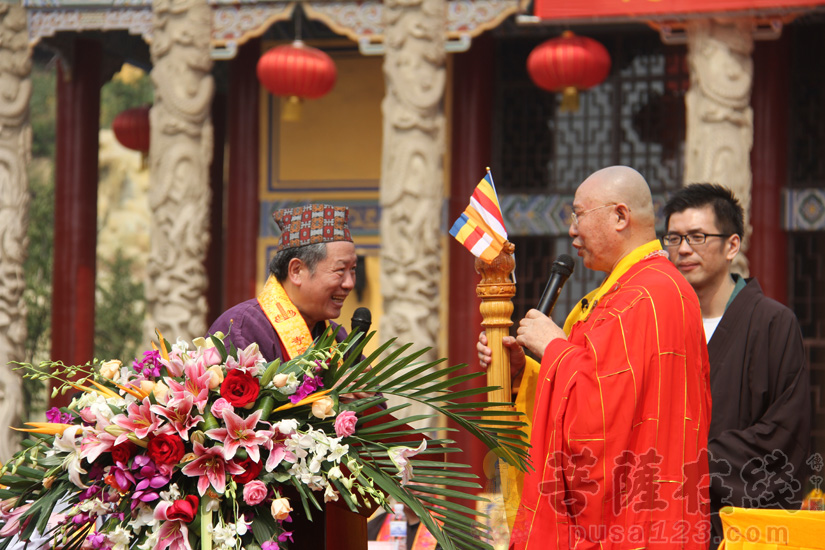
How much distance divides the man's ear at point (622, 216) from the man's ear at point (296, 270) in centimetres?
100

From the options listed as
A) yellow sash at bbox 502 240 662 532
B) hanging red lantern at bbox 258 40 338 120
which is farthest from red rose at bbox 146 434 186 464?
hanging red lantern at bbox 258 40 338 120

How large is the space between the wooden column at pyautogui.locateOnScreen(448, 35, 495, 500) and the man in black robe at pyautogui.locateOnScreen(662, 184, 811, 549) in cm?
439

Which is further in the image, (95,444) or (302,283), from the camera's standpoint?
(302,283)

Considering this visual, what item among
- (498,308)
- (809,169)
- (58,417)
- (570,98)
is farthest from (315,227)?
(809,169)

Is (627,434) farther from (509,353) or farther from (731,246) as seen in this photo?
(731,246)

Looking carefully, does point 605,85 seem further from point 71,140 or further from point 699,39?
point 71,140

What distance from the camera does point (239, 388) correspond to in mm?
2148

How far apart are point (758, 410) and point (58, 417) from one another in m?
2.29

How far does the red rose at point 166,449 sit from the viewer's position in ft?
6.82

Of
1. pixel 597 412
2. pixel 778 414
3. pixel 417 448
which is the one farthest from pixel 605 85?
pixel 417 448

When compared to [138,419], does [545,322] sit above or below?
above

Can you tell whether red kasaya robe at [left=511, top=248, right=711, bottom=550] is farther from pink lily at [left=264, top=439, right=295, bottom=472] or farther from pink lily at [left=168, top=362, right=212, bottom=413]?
pink lily at [left=168, top=362, right=212, bottom=413]

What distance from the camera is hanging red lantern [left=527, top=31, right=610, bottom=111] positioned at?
688 centimetres

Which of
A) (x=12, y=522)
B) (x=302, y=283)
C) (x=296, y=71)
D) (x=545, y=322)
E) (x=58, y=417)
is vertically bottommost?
(x=12, y=522)
